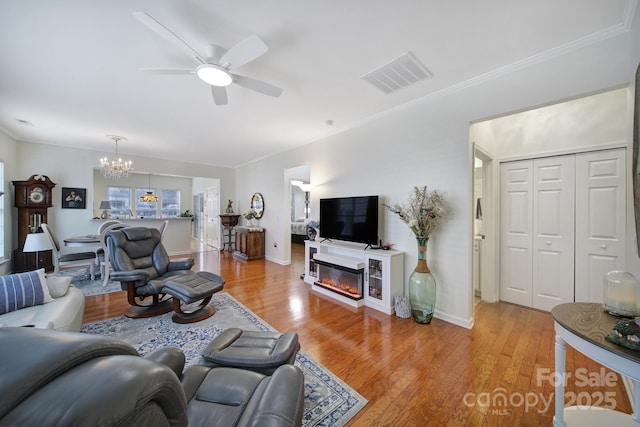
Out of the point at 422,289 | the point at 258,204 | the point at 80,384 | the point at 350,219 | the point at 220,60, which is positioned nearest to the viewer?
the point at 80,384

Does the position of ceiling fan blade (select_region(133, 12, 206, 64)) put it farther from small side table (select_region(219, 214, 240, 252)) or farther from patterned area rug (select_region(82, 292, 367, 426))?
small side table (select_region(219, 214, 240, 252))

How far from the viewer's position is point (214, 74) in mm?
2082

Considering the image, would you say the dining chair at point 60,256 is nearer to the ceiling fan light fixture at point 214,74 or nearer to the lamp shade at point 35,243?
the lamp shade at point 35,243

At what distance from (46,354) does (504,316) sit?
3802 millimetres

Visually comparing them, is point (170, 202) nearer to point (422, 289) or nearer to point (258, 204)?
point (258, 204)

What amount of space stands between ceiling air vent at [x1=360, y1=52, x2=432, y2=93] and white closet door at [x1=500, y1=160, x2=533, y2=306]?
1885 mm

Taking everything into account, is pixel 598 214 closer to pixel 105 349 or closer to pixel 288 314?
pixel 288 314

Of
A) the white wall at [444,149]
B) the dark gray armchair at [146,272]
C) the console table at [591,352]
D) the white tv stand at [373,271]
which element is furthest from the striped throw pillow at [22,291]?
the console table at [591,352]

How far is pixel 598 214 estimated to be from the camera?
2.62 meters

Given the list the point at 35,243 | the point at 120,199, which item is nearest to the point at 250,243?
the point at 35,243

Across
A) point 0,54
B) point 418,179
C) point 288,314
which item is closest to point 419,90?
point 418,179

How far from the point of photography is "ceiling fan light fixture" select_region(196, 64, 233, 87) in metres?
2.00

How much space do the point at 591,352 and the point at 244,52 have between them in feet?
8.87

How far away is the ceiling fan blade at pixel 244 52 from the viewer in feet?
5.48
